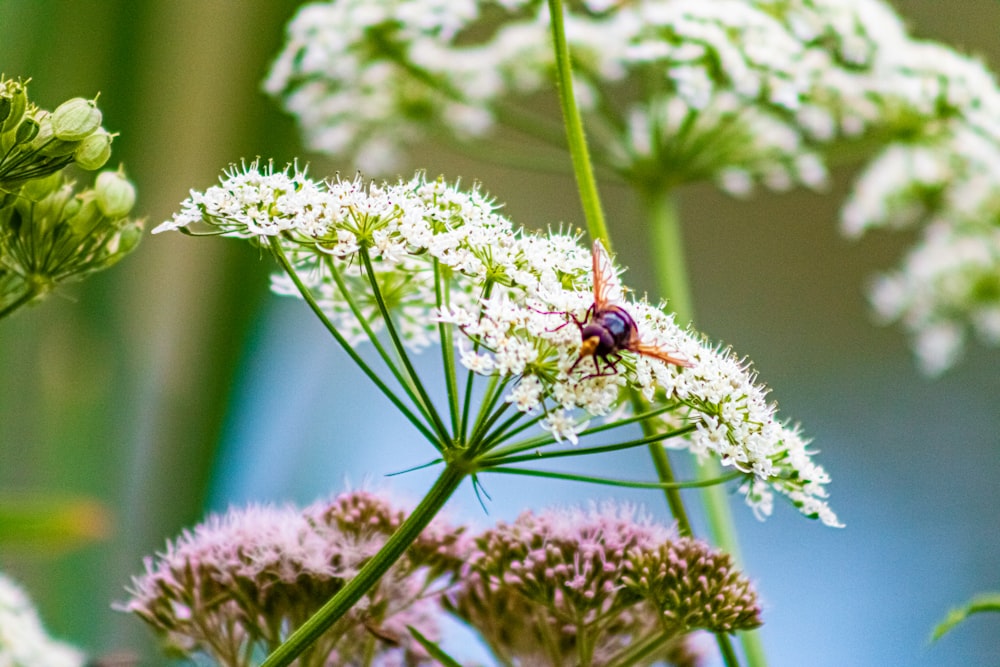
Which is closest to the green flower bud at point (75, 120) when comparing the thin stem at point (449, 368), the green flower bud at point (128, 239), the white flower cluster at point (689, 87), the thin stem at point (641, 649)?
the green flower bud at point (128, 239)

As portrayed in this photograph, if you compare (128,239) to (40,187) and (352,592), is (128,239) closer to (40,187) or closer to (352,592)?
(40,187)

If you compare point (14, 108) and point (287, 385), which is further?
point (287, 385)

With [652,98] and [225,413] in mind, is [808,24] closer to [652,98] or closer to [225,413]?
[652,98]

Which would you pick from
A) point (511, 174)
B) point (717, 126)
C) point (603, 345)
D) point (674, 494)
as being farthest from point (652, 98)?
point (511, 174)

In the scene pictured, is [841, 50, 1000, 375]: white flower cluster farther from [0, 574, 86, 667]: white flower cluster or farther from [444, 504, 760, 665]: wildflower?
[0, 574, 86, 667]: white flower cluster

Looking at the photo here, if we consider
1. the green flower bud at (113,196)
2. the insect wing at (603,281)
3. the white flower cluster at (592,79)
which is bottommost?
the green flower bud at (113,196)

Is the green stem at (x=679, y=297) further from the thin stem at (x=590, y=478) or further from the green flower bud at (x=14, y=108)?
the green flower bud at (x=14, y=108)

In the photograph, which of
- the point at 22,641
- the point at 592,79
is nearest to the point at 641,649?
the point at 22,641

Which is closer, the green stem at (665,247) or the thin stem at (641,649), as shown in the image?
the thin stem at (641,649)
